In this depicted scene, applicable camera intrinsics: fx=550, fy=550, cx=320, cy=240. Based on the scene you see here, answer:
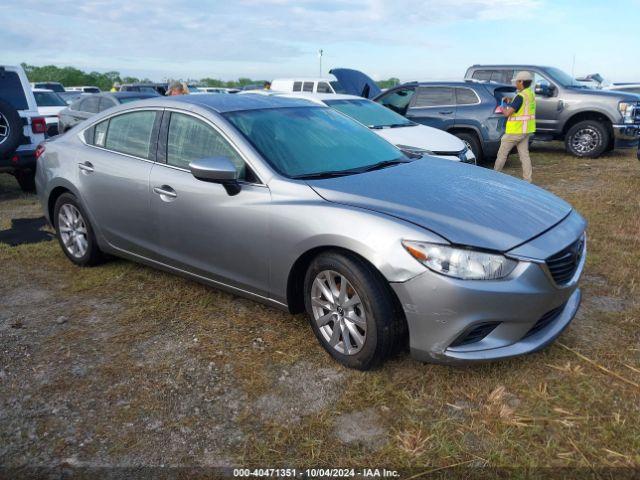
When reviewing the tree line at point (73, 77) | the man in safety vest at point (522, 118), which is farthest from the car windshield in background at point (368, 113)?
the tree line at point (73, 77)

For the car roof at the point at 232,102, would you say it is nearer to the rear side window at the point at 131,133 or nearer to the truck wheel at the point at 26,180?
the rear side window at the point at 131,133

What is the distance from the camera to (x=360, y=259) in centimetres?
295

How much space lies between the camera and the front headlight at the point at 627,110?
36.1 ft

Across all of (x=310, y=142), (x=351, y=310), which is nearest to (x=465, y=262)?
(x=351, y=310)

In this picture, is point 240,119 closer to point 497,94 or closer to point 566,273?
point 566,273

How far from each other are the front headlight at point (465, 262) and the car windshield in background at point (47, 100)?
48.5ft

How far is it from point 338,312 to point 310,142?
1.28 metres

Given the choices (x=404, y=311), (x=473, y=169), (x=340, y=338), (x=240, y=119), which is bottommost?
(x=340, y=338)

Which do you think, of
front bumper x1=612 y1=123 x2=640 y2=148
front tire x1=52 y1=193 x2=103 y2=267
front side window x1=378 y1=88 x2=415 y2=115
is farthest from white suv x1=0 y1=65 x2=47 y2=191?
front bumper x1=612 y1=123 x2=640 y2=148

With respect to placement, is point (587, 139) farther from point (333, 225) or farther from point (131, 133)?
point (333, 225)

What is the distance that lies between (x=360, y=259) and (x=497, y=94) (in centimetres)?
816

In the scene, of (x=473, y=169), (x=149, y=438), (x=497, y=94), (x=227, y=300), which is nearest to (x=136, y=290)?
(x=227, y=300)

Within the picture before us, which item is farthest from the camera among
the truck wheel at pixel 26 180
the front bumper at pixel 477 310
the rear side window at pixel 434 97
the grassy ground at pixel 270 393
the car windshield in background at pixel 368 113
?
the rear side window at pixel 434 97

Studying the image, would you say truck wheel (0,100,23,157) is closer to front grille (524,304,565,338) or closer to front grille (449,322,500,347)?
front grille (449,322,500,347)
